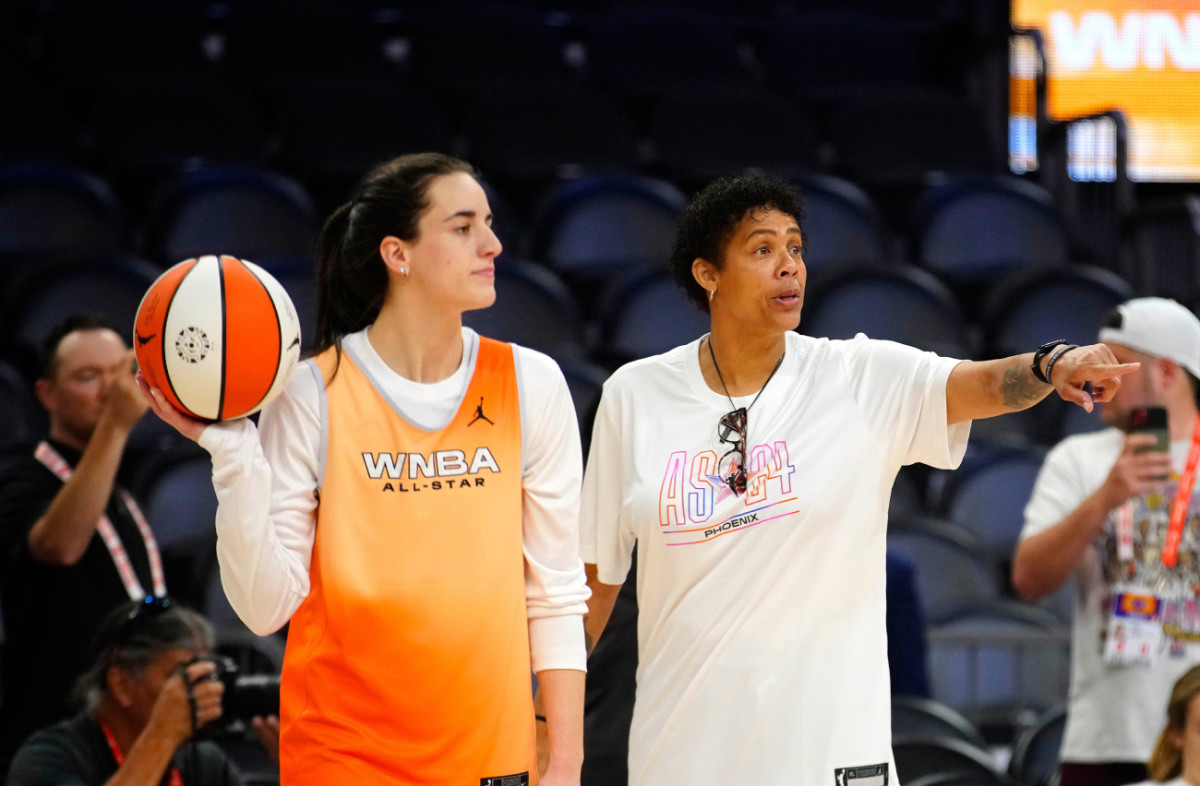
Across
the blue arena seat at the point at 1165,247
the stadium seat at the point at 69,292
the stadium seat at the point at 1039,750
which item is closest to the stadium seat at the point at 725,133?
the blue arena seat at the point at 1165,247

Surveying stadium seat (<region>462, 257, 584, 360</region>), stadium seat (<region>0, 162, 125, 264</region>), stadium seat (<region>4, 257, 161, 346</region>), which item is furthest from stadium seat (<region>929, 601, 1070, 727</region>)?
stadium seat (<region>0, 162, 125, 264</region>)

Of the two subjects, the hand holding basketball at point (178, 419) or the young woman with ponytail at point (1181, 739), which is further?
the young woman with ponytail at point (1181, 739)

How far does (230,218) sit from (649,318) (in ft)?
6.95

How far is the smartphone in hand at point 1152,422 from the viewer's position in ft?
13.4

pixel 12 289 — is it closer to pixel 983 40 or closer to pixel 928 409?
pixel 928 409

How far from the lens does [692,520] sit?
2943 mm

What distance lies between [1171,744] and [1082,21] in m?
6.87

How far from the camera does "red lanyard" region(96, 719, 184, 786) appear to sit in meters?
3.73

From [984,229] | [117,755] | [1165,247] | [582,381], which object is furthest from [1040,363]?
[1165,247]

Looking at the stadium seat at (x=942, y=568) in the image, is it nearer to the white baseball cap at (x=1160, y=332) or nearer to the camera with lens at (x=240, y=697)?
the white baseball cap at (x=1160, y=332)

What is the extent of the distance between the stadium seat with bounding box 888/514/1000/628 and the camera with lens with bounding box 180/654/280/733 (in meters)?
2.60

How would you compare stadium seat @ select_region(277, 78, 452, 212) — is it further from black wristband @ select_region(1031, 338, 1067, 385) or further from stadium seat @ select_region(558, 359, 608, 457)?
black wristband @ select_region(1031, 338, 1067, 385)

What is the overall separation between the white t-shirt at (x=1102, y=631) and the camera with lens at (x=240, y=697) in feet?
7.07

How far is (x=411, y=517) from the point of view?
2.69 m
